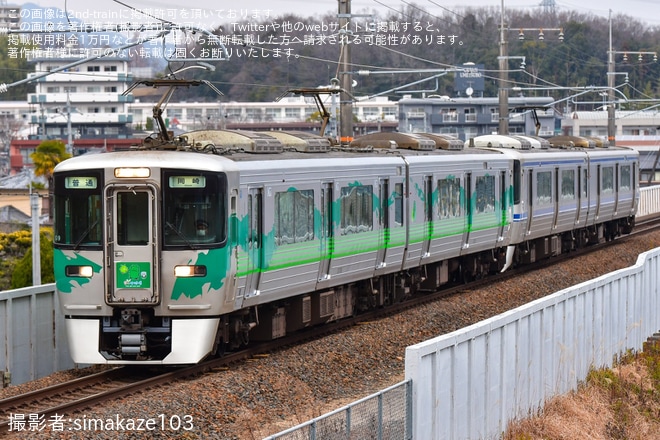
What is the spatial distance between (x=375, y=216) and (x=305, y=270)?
259 centimetres

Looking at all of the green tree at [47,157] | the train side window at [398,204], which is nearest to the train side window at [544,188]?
the train side window at [398,204]

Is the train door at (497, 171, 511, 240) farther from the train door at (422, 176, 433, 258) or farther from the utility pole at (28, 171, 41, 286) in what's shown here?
the utility pole at (28, 171, 41, 286)

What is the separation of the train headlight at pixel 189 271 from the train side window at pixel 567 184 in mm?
15743

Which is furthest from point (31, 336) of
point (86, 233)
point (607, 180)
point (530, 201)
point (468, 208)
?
point (607, 180)

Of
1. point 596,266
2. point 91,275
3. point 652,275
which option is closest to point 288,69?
point 596,266

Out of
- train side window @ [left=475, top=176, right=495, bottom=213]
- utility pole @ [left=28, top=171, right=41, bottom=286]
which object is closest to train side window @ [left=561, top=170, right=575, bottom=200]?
train side window @ [left=475, top=176, right=495, bottom=213]

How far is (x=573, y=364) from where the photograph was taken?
15.4 m

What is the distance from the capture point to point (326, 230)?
56.5ft

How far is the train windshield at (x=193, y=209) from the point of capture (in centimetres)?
1423

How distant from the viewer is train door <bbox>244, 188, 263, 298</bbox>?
15.0m

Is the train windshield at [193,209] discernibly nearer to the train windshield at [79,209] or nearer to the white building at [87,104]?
the train windshield at [79,209]

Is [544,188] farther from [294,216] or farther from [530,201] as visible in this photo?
[294,216]

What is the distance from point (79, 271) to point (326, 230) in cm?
400

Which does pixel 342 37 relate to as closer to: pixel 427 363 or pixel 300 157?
pixel 300 157
